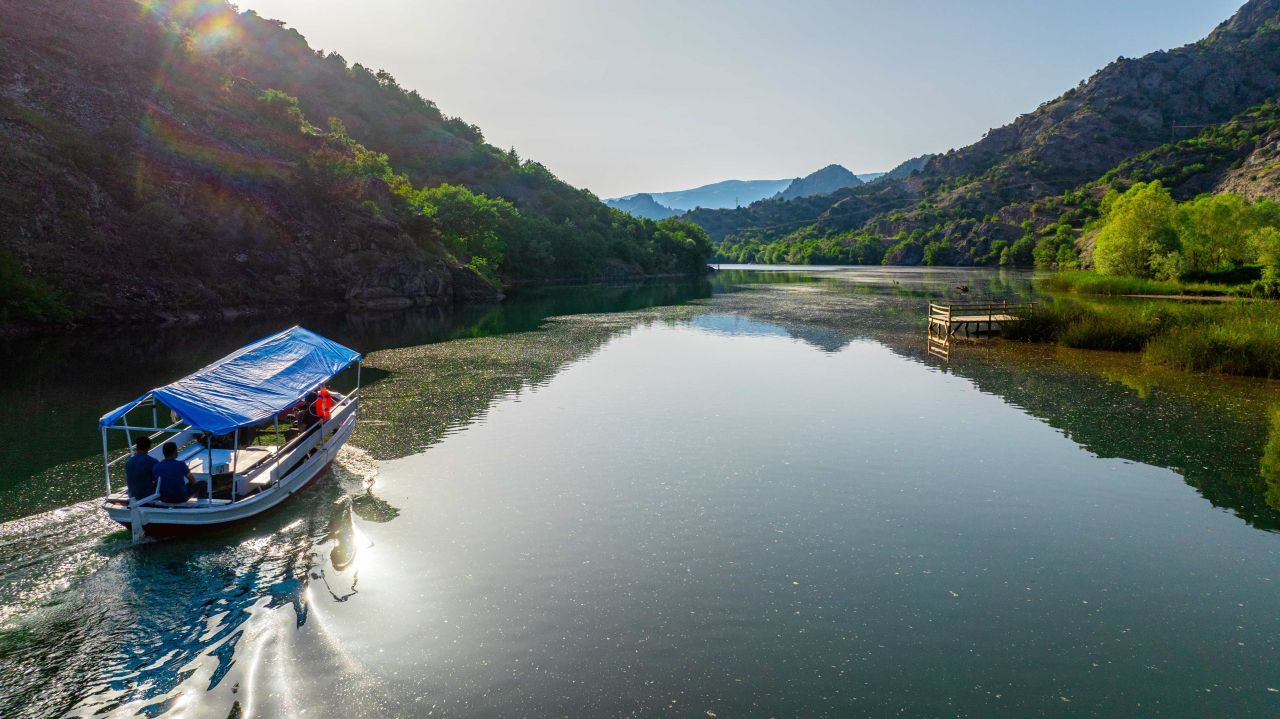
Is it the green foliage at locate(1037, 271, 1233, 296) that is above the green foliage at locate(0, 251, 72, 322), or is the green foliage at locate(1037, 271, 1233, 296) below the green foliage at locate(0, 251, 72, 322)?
below

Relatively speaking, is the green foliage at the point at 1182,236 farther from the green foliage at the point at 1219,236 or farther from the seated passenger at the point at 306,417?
the seated passenger at the point at 306,417

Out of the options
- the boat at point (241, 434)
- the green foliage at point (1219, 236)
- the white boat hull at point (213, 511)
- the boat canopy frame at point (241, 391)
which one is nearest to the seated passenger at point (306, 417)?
the boat at point (241, 434)

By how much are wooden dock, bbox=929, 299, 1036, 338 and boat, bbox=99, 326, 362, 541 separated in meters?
44.2

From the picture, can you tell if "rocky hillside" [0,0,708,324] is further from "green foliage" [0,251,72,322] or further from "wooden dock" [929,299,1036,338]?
"wooden dock" [929,299,1036,338]

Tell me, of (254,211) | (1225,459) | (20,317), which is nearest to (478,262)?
(254,211)

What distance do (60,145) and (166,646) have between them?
7255 cm

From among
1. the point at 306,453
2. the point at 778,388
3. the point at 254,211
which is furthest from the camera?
the point at 254,211

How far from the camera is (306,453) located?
19.1 meters

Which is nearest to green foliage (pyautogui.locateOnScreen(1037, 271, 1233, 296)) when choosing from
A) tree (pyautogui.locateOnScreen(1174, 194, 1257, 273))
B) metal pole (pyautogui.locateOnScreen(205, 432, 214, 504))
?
tree (pyautogui.locateOnScreen(1174, 194, 1257, 273))

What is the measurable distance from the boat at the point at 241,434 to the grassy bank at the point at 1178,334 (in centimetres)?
4243

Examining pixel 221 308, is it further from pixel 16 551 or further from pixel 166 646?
pixel 166 646

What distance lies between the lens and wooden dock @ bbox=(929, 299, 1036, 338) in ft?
166

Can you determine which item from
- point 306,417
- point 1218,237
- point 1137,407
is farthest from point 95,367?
point 1218,237

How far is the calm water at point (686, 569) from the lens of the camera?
33.5 feet
